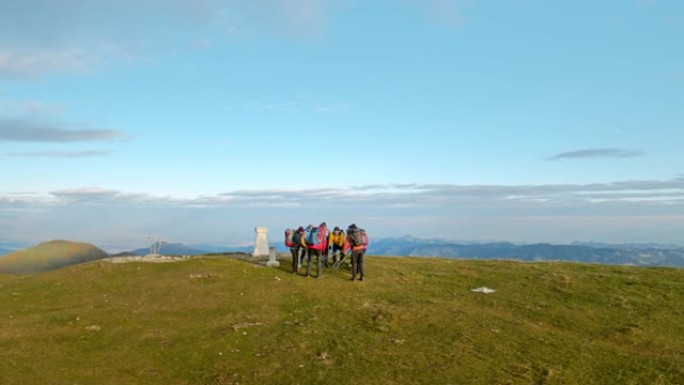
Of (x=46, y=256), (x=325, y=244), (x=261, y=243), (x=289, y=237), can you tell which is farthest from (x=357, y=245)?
(x=46, y=256)

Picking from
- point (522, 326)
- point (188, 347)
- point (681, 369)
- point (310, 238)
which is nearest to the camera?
point (681, 369)

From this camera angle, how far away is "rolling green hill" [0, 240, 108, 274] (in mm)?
53781

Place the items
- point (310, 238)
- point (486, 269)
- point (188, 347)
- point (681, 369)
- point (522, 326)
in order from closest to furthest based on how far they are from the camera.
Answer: point (681, 369)
point (188, 347)
point (522, 326)
point (310, 238)
point (486, 269)

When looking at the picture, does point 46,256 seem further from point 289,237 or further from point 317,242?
point 317,242

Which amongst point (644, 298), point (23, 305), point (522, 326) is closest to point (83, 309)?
point (23, 305)

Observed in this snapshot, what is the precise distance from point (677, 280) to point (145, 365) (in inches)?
1180

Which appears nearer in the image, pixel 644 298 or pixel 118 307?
pixel 118 307

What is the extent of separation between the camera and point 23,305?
78.4ft

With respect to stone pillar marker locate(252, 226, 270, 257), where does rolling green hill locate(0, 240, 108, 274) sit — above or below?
below

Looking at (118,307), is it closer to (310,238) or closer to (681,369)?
(310,238)

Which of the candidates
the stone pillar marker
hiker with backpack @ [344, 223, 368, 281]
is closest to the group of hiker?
hiker with backpack @ [344, 223, 368, 281]

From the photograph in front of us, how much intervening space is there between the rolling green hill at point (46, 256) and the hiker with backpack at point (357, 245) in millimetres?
42679

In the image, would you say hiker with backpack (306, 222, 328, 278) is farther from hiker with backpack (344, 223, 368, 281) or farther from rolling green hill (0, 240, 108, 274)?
rolling green hill (0, 240, 108, 274)

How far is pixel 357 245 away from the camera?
27.7 meters
